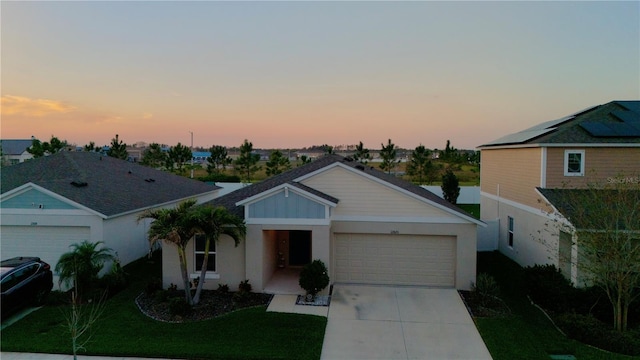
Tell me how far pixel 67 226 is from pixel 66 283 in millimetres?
2693

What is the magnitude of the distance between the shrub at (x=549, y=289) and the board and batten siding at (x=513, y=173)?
11.6 ft

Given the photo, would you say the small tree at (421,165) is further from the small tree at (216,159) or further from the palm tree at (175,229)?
the palm tree at (175,229)

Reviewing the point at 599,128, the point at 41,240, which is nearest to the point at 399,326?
the point at 599,128

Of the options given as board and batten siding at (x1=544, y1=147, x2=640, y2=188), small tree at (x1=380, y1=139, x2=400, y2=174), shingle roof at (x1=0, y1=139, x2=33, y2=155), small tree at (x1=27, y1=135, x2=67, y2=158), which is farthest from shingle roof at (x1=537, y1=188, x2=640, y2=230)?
shingle roof at (x1=0, y1=139, x2=33, y2=155)

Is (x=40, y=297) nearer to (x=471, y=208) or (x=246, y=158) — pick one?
(x=471, y=208)

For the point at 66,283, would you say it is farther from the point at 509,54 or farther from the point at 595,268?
the point at 509,54

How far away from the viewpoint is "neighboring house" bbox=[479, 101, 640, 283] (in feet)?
45.5

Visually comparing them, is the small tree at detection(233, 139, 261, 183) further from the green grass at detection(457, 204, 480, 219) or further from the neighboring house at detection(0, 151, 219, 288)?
the neighboring house at detection(0, 151, 219, 288)

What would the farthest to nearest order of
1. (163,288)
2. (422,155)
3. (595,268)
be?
(422,155)
(163,288)
(595,268)

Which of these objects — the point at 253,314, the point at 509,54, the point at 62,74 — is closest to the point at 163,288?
the point at 253,314

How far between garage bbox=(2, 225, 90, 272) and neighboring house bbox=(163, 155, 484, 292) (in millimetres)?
4412

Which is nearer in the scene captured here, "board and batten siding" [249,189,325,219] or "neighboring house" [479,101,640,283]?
"board and batten siding" [249,189,325,219]

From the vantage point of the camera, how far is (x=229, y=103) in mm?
25438

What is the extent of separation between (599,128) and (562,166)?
8.02 ft
